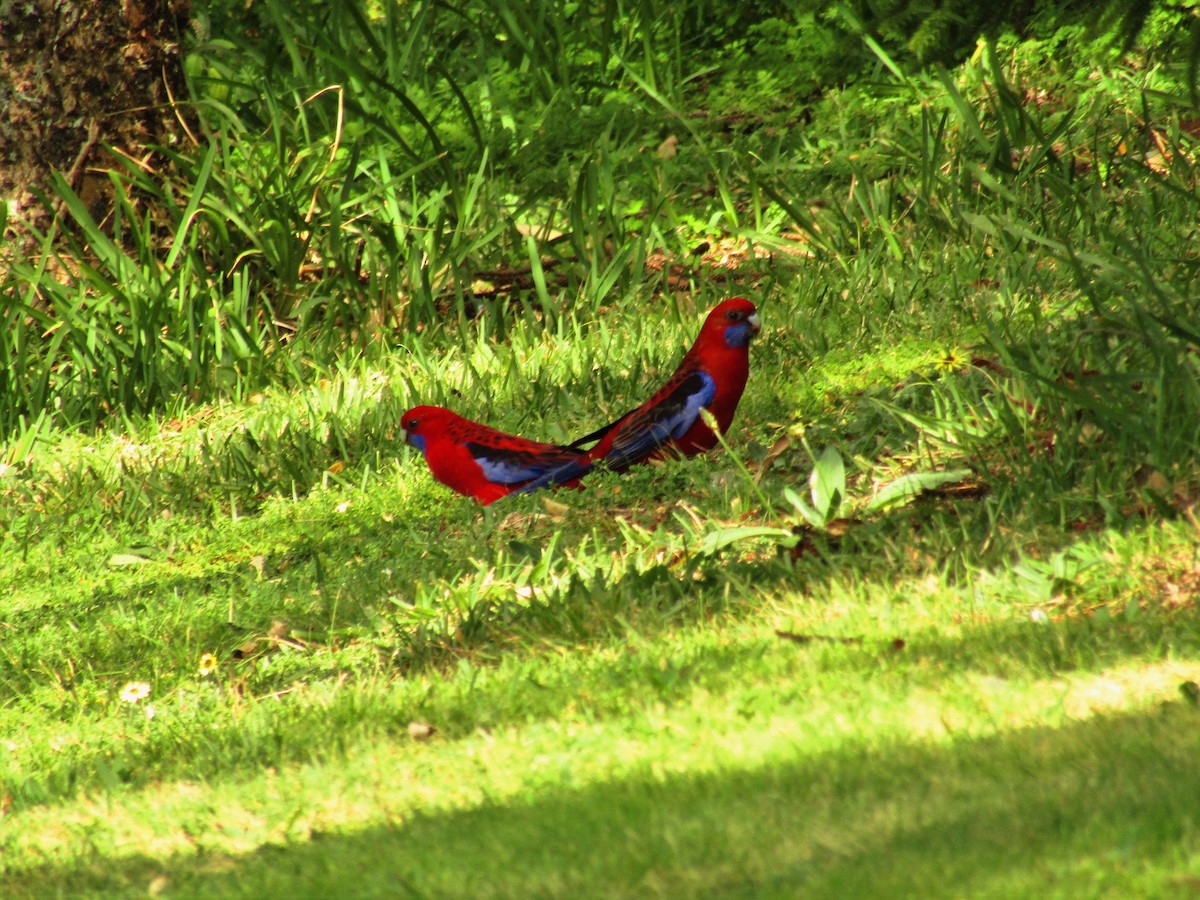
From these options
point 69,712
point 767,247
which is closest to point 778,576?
point 69,712

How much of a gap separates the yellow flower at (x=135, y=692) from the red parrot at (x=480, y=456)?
1.52 m

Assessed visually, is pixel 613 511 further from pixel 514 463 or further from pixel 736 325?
pixel 736 325

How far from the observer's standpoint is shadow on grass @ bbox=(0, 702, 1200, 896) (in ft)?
7.70

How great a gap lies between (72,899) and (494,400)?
400 cm

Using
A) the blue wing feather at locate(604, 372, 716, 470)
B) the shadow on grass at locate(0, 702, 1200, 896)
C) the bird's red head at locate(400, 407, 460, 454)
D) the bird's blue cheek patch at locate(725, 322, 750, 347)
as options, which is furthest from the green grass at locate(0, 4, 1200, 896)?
the bird's blue cheek patch at locate(725, 322, 750, 347)

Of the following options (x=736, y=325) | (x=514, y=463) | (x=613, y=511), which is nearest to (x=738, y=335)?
(x=736, y=325)

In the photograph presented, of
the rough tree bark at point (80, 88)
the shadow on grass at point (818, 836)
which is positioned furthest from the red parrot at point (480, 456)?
the rough tree bark at point (80, 88)

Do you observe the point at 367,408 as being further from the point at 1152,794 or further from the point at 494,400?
the point at 1152,794

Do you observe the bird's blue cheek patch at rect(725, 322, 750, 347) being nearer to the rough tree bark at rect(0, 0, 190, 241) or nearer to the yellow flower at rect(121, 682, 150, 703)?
the yellow flower at rect(121, 682, 150, 703)

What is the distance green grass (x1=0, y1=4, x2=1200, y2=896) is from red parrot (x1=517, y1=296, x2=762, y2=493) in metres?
0.11

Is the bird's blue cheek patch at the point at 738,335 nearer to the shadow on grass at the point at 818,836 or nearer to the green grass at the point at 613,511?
the green grass at the point at 613,511

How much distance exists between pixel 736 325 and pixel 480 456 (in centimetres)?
106

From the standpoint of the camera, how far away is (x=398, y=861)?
2.72m

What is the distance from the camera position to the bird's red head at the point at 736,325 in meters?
5.62
